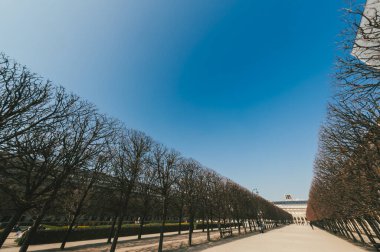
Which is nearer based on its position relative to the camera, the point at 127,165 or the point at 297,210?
the point at 127,165

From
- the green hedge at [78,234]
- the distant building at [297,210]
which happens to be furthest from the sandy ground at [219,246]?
the distant building at [297,210]

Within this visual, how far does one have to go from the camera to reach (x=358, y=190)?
12297 millimetres

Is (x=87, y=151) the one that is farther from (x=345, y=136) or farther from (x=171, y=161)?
(x=345, y=136)

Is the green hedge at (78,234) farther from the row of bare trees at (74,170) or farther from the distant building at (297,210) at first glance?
the distant building at (297,210)

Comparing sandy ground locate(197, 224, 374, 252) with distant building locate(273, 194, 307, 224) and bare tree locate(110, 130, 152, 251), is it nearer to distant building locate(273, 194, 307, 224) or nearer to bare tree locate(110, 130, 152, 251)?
bare tree locate(110, 130, 152, 251)

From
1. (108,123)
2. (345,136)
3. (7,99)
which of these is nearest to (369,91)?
(345,136)

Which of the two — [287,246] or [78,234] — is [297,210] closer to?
[287,246]

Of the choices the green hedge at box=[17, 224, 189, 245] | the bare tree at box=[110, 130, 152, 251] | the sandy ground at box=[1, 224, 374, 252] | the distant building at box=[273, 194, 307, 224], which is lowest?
the sandy ground at box=[1, 224, 374, 252]

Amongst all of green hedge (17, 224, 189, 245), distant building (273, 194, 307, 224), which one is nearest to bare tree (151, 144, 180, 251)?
green hedge (17, 224, 189, 245)

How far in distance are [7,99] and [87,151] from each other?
20.3 ft

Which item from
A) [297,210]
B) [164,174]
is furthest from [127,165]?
[297,210]

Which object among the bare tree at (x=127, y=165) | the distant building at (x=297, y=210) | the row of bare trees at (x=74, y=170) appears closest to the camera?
the row of bare trees at (x=74, y=170)

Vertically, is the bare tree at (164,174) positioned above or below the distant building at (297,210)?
below

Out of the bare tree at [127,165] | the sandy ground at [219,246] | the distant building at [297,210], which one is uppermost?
the distant building at [297,210]
